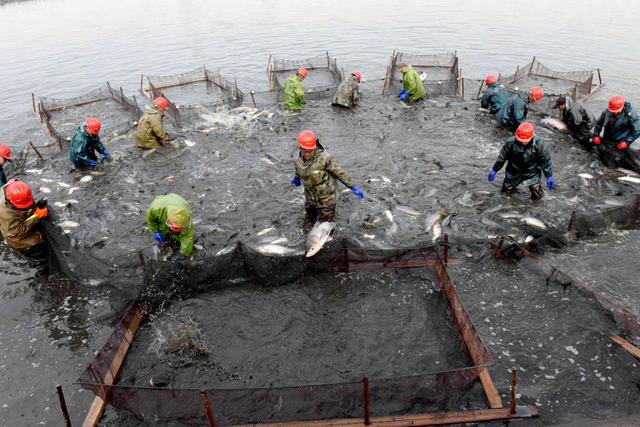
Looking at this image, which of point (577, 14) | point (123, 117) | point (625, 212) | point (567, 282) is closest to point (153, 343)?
point (567, 282)

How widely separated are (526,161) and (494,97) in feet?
17.1

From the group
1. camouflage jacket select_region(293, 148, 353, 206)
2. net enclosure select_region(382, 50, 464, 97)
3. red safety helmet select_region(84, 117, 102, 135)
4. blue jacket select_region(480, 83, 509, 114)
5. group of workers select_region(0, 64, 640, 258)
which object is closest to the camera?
group of workers select_region(0, 64, 640, 258)

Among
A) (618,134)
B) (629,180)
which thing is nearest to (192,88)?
(618,134)

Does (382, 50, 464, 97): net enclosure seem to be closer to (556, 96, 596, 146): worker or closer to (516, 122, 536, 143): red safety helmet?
(556, 96, 596, 146): worker

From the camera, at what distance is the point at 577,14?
31922mm

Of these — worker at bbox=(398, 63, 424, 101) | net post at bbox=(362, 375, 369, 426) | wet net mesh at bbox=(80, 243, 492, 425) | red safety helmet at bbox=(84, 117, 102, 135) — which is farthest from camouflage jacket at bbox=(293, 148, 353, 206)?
worker at bbox=(398, 63, 424, 101)

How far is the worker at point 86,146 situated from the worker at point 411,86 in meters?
9.87

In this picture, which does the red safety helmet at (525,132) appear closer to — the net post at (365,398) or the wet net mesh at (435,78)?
the net post at (365,398)

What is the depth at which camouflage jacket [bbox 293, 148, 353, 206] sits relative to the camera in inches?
305

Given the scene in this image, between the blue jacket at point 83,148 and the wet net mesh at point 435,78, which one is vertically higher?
the wet net mesh at point 435,78

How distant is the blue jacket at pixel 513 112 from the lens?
12.0 meters

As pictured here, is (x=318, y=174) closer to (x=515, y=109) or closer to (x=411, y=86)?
(x=515, y=109)

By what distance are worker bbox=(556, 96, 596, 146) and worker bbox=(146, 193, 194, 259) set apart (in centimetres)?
1049

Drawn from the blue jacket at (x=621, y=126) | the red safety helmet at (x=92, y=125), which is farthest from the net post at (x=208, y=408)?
the blue jacket at (x=621, y=126)
